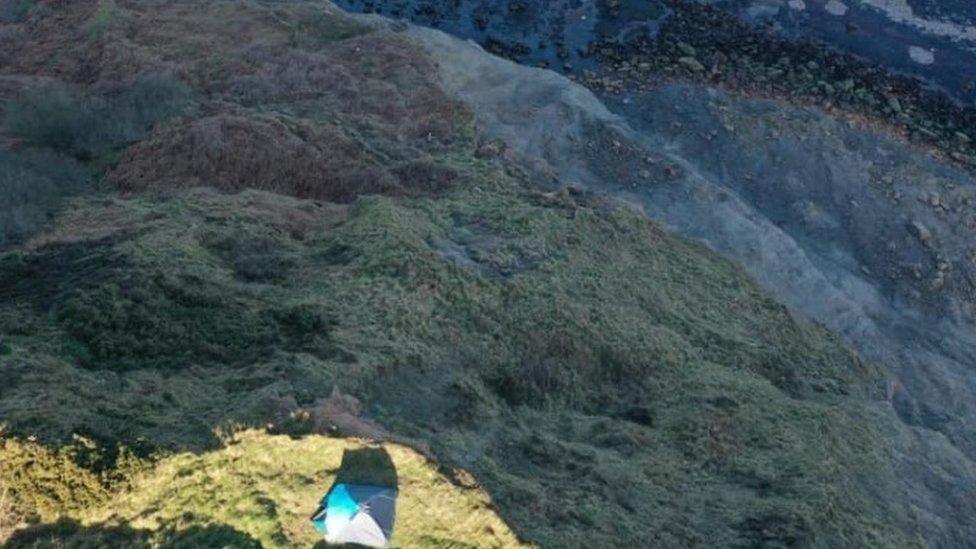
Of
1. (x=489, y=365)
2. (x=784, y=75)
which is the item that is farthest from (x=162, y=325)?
(x=784, y=75)

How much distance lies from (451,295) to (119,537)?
273 inches

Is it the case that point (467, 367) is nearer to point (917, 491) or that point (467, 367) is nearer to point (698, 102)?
point (917, 491)

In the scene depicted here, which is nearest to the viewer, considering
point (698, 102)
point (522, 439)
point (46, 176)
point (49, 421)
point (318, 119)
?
point (49, 421)

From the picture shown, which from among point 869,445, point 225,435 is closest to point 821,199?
point 869,445

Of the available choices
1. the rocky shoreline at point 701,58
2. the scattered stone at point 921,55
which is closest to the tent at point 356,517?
the rocky shoreline at point 701,58

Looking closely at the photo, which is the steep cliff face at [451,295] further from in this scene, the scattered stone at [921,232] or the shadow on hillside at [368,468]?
the shadow on hillside at [368,468]

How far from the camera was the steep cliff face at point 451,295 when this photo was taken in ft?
33.1

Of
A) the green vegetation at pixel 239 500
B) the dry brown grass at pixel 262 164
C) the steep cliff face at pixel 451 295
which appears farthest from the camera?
the dry brown grass at pixel 262 164

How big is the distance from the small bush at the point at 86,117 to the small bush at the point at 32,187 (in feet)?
2.09

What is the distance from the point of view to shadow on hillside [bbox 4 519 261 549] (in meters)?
8.59

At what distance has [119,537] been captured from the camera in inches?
344

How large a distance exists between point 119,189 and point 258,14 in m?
10.4

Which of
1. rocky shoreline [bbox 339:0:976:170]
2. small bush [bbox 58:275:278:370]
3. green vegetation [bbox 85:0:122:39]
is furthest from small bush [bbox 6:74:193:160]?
rocky shoreline [bbox 339:0:976:170]

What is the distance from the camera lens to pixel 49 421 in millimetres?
9398
